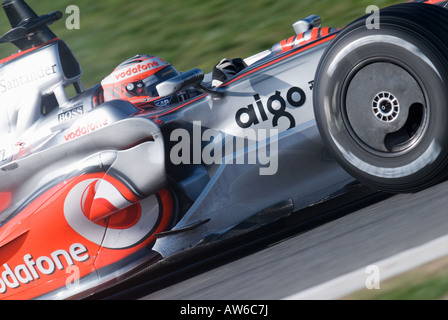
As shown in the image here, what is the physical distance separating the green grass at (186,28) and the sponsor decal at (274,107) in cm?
385

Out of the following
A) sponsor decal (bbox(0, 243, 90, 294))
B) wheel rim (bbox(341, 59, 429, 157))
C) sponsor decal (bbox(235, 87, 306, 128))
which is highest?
sponsor decal (bbox(235, 87, 306, 128))

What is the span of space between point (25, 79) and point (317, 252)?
2.66 m

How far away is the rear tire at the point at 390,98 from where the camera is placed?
3164 mm

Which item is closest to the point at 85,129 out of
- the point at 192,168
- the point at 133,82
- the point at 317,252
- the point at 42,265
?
the point at 192,168

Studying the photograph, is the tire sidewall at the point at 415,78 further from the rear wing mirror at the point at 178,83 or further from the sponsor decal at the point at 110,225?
the sponsor decal at the point at 110,225

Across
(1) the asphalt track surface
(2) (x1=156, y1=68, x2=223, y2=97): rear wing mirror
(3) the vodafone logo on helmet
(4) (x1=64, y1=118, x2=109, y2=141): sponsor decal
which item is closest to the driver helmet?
(3) the vodafone logo on helmet

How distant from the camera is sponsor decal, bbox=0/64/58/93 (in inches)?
196

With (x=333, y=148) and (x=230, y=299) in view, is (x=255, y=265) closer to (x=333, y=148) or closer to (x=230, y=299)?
(x=230, y=299)

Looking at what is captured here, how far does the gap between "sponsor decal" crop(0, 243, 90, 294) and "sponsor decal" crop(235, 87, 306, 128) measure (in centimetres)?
120

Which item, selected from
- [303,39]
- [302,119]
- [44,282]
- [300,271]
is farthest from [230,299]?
[303,39]

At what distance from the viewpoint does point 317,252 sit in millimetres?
3406

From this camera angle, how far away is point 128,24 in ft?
30.2

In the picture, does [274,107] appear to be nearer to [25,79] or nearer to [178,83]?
[178,83]

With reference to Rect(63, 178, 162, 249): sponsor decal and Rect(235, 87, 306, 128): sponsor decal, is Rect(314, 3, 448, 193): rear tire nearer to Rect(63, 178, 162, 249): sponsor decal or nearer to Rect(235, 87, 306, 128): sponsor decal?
Rect(235, 87, 306, 128): sponsor decal
